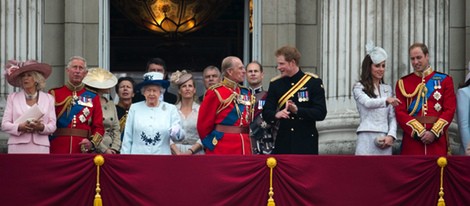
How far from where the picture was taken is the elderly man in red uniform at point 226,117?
62.2ft

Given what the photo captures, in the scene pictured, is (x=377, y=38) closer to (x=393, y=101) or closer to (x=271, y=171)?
(x=393, y=101)

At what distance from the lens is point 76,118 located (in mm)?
19125

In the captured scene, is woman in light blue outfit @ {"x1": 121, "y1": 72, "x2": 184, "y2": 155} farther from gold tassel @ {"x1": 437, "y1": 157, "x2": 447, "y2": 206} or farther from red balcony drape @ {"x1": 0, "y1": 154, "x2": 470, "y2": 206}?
gold tassel @ {"x1": 437, "y1": 157, "x2": 447, "y2": 206}

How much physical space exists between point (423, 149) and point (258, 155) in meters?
2.24

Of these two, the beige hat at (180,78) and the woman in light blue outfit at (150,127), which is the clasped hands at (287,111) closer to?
the woman in light blue outfit at (150,127)

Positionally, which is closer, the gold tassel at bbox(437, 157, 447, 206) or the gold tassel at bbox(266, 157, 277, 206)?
the gold tassel at bbox(266, 157, 277, 206)

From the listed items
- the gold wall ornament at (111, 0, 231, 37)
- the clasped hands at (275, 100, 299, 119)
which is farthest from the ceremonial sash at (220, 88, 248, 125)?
the gold wall ornament at (111, 0, 231, 37)

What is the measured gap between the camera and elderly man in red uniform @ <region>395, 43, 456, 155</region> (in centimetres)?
1905

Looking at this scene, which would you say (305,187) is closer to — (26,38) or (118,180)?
(118,180)

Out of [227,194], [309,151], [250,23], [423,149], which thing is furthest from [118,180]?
[250,23]

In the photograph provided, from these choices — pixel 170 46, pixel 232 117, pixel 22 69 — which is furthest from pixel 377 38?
pixel 170 46

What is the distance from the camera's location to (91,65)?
862 inches

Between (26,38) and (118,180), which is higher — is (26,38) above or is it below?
above

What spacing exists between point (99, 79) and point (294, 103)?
7.83 feet
